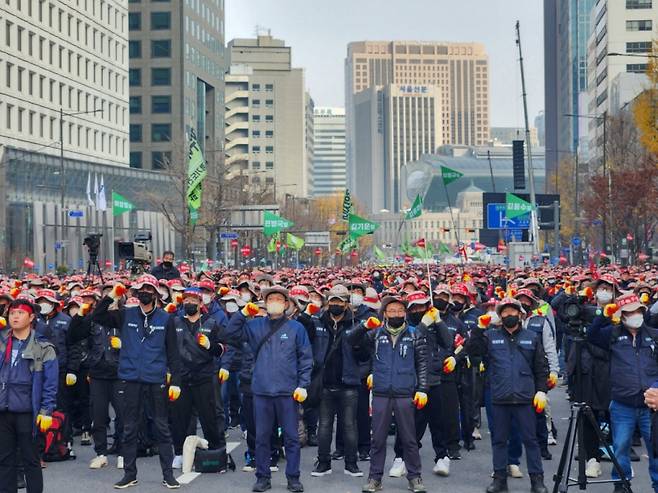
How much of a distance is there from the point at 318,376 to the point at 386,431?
141 cm

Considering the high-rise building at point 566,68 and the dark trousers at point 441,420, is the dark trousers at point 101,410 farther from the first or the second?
the high-rise building at point 566,68

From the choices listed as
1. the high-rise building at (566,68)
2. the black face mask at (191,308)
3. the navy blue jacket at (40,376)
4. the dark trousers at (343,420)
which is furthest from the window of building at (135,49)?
the navy blue jacket at (40,376)

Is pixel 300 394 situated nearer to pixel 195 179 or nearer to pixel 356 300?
pixel 356 300

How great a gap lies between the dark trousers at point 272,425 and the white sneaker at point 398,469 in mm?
1185

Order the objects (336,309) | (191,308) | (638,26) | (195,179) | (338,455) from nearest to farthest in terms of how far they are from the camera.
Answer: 1. (336,309)
2. (191,308)
3. (338,455)
4. (195,179)
5. (638,26)

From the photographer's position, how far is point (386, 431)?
12172mm

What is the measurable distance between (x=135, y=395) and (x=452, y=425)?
348 centimetres

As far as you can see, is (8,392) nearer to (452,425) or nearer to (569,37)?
(452,425)

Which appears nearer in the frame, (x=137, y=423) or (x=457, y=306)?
(x=137, y=423)

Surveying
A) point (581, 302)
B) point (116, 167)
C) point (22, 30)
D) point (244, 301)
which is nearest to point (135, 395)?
point (244, 301)

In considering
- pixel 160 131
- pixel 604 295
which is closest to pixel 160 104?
pixel 160 131

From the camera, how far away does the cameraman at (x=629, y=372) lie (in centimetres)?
1138

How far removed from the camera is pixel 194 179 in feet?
129

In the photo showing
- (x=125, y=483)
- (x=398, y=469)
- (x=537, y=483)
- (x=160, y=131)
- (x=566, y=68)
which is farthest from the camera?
(x=566, y=68)
